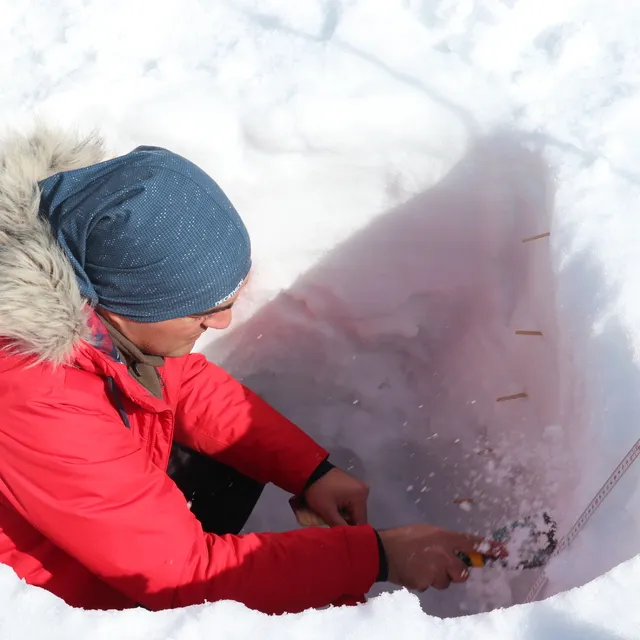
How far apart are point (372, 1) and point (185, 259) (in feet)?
3.44

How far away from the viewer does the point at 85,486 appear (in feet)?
3.50

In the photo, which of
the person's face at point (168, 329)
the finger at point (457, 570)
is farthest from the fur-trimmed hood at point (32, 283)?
the finger at point (457, 570)

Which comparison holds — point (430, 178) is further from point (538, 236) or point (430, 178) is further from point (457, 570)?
point (457, 570)

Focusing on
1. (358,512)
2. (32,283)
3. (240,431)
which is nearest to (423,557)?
(358,512)

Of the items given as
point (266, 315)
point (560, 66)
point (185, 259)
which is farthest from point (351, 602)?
point (560, 66)

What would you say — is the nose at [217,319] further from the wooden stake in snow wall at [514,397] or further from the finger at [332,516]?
the wooden stake in snow wall at [514,397]

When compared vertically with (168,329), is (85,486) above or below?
below

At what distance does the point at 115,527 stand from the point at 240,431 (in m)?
0.53

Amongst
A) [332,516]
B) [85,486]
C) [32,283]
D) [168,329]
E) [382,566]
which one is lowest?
[332,516]

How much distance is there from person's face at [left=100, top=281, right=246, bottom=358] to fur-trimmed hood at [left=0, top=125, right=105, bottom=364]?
106 mm

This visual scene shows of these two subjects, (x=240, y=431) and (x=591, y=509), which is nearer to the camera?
(x=591, y=509)

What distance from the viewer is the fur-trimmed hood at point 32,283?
3.29 feet

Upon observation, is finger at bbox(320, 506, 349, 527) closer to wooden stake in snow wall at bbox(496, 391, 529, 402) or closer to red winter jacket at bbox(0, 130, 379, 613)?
red winter jacket at bbox(0, 130, 379, 613)

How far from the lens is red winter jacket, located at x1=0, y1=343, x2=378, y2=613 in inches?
41.4
